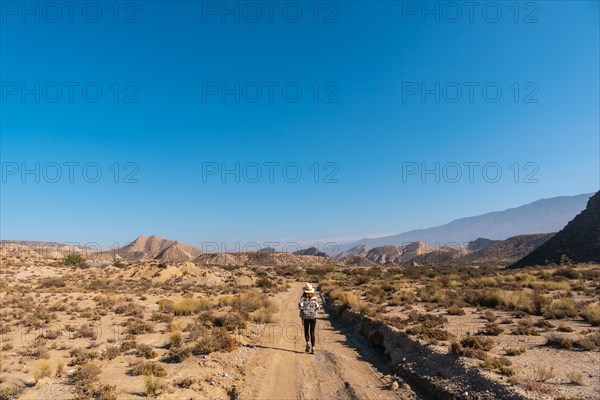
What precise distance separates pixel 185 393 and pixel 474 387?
22.1 ft

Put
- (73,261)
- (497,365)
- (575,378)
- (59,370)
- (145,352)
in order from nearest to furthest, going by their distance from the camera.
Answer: (575,378)
(497,365)
(59,370)
(145,352)
(73,261)

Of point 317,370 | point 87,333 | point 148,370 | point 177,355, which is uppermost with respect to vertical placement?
point 148,370

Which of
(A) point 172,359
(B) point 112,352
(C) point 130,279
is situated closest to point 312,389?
(A) point 172,359

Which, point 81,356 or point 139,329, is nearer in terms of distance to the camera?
point 81,356

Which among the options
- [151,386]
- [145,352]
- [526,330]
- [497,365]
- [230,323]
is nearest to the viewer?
[151,386]

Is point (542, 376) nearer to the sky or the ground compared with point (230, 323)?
nearer to the sky

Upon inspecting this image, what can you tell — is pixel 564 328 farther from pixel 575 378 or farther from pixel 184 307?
pixel 184 307

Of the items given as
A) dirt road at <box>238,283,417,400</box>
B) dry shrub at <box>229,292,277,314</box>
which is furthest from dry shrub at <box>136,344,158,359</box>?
dry shrub at <box>229,292,277,314</box>

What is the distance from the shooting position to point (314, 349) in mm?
12328

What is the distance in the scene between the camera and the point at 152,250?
154375 mm

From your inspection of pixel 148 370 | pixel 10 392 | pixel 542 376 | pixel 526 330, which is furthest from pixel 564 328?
pixel 10 392

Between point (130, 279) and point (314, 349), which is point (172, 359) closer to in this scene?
point (314, 349)

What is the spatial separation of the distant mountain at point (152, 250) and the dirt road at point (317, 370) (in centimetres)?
11606

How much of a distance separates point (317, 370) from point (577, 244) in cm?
5360
